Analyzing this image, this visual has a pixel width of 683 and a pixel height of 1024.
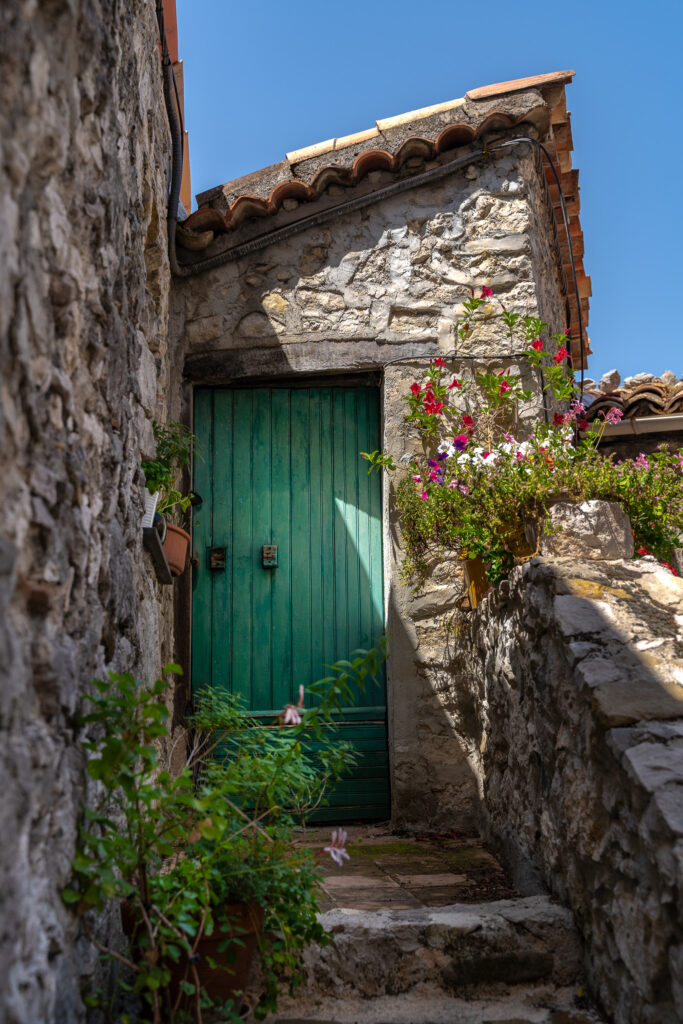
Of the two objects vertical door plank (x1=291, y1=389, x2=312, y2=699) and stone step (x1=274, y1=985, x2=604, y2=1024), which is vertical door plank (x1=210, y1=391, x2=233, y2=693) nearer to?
vertical door plank (x1=291, y1=389, x2=312, y2=699)

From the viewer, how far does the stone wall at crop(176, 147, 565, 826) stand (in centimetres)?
450

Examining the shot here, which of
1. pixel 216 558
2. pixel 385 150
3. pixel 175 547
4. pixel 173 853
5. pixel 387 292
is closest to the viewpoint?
pixel 173 853

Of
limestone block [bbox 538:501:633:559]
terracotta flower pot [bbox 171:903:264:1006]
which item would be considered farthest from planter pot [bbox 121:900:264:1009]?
limestone block [bbox 538:501:633:559]

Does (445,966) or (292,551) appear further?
(292,551)

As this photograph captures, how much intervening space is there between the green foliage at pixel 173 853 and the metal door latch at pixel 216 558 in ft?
6.57

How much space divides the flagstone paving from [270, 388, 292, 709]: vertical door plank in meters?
0.80

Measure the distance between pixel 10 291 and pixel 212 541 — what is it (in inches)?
125

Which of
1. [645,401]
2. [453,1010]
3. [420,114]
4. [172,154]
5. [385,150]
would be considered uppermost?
[420,114]

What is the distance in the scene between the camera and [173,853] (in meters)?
1.93

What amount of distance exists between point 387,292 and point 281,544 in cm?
152

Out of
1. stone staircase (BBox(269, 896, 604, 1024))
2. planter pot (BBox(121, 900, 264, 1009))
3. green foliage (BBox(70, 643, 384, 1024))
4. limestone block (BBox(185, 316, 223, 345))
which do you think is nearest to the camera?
green foliage (BBox(70, 643, 384, 1024))

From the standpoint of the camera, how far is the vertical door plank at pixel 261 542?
4348 mm

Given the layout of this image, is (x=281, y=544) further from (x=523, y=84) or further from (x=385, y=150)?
(x=523, y=84)

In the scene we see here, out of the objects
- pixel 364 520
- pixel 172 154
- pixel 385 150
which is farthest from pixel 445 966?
pixel 385 150
